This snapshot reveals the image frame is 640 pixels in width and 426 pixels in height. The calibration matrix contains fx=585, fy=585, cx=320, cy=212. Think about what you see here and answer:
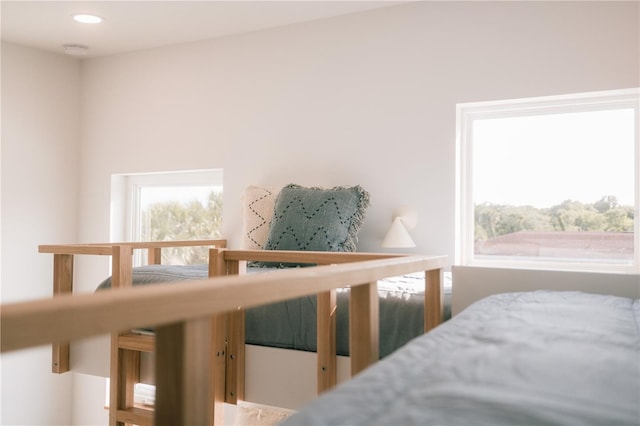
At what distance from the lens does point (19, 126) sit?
12.3 feet

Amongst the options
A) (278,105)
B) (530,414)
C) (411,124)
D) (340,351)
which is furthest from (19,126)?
(530,414)

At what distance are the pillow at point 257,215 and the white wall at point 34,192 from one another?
1626 mm

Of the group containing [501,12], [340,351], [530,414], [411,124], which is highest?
[501,12]

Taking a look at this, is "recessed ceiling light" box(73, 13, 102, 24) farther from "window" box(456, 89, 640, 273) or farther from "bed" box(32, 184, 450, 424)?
"window" box(456, 89, 640, 273)

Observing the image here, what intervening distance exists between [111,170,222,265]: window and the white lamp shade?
1.29 m

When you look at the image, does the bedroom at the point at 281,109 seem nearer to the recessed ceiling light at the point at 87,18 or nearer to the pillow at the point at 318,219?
the pillow at the point at 318,219

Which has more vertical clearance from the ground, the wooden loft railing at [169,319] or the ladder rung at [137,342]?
the wooden loft railing at [169,319]

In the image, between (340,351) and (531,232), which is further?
(531,232)

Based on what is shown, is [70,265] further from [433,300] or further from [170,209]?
[170,209]

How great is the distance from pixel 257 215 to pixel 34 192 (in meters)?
1.75

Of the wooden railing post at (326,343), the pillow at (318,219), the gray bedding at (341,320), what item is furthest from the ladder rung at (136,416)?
the pillow at (318,219)

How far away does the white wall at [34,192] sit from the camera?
366cm

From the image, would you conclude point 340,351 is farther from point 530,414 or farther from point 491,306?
point 530,414

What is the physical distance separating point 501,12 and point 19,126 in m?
2.97
